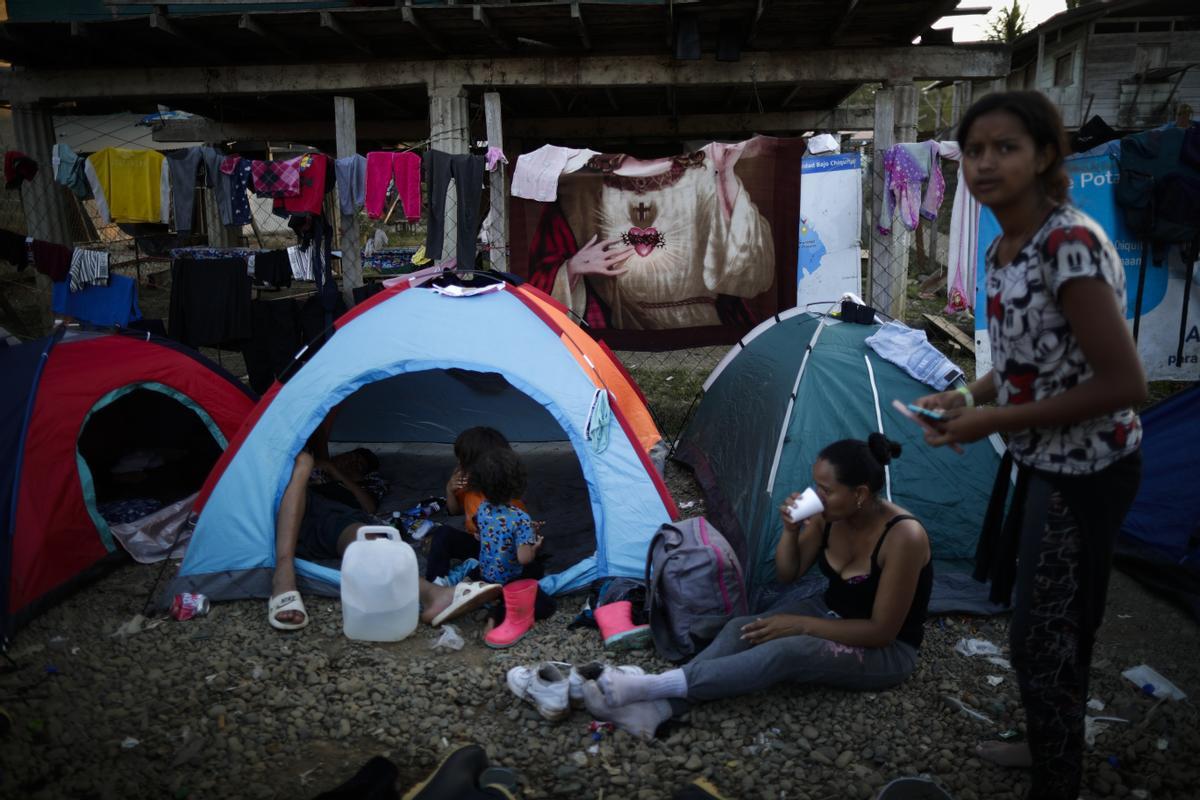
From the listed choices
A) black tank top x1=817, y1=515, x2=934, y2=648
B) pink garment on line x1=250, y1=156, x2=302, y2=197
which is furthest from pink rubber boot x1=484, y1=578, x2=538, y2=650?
pink garment on line x1=250, y1=156, x2=302, y2=197

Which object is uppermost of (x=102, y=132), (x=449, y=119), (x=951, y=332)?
(x=102, y=132)

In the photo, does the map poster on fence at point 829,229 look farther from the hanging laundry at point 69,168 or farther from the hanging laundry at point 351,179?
the hanging laundry at point 69,168

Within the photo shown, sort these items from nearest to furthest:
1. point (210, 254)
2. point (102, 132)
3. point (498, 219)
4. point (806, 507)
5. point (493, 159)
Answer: point (806, 507), point (493, 159), point (210, 254), point (498, 219), point (102, 132)

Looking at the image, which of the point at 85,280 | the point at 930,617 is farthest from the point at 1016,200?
the point at 85,280

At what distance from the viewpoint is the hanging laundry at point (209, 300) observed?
600 centimetres

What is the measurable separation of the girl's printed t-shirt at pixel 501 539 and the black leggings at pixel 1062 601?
2195 mm

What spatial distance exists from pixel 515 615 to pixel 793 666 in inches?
48.6

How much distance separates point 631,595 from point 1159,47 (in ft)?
53.2

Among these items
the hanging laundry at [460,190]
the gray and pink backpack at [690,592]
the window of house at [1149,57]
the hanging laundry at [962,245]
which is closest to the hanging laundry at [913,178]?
the hanging laundry at [962,245]

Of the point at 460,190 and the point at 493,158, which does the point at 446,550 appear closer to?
the point at 460,190

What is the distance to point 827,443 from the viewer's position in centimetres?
393

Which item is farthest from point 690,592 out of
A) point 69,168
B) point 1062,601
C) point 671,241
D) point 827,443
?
point 69,168

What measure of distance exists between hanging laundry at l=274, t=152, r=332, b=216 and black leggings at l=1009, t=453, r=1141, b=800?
5358 mm

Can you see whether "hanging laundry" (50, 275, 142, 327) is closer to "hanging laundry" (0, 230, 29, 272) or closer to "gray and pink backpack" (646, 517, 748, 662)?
"hanging laundry" (0, 230, 29, 272)
